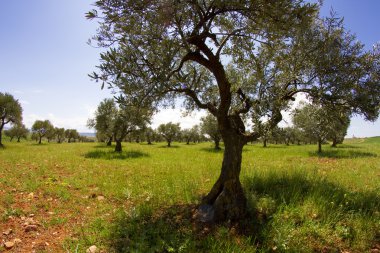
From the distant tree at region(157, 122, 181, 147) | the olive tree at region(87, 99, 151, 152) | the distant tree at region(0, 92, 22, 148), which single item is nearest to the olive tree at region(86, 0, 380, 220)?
the olive tree at region(87, 99, 151, 152)

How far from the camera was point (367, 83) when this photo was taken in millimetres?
9516

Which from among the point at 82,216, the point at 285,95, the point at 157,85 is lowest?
the point at 82,216

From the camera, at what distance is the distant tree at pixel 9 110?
1709 inches

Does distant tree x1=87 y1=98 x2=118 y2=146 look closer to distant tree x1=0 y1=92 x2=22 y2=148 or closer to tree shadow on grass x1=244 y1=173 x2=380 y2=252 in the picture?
distant tree x1=0 y1=92 x2=22 y2=148

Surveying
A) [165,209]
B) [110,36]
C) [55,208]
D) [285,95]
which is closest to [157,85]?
[110,36]

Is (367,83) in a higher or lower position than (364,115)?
higher

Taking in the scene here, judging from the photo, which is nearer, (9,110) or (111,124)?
(111,124)

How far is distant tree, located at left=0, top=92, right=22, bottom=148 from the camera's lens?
Answer: 43406 mm

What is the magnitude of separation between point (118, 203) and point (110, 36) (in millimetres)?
6209

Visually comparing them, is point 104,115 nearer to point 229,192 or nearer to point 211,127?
point 211,127

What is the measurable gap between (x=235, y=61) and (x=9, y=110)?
4731cm

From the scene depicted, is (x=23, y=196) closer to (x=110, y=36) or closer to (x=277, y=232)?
(x=110, y=36)

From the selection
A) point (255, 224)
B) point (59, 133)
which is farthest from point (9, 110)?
point (59, 133)

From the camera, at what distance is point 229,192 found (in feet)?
25.3
